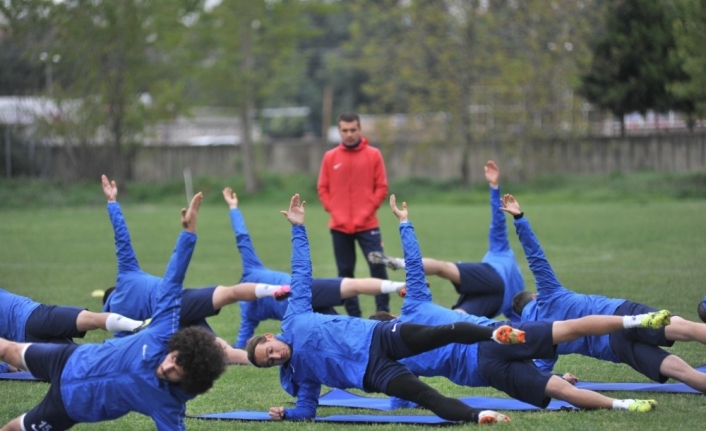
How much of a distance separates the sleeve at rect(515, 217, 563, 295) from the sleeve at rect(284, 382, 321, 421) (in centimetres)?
213

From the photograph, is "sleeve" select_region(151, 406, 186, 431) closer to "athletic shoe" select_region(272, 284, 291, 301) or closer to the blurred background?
"athletic shoe" select_region(272, 284, 291, 301)

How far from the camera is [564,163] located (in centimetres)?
3356

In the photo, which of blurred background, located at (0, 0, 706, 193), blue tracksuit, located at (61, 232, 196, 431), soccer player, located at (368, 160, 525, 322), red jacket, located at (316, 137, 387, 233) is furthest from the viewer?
blurred background, located at (0, 0, 706, 193)

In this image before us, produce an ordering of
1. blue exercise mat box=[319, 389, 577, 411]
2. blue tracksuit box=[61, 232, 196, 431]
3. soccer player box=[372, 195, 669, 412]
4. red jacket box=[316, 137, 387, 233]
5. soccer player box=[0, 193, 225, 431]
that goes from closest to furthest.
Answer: soccer player box=[0, 193, 225, 431] → blue tracksuit box=[61, 232, 196, 431] → soccer player box=[372, 195, 669, 412] → blue exercise mat box=[319, 389, 577, 411] → red jacket box=[316, 137, 387, 233]

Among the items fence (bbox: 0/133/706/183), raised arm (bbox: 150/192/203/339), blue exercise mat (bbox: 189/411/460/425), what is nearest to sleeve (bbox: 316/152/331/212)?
blue exercise mat (bbox: 189/411/460/425)

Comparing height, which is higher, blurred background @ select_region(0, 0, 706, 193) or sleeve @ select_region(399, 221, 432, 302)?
blurred background @ select_region(0, 0, 706, 193)

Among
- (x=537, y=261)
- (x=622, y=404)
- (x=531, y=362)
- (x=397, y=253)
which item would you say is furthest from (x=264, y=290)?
(x=397, y=253)

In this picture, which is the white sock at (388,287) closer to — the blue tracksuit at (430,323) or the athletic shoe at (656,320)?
the blue tracksuit at (430,323)

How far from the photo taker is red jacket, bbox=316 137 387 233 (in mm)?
11805

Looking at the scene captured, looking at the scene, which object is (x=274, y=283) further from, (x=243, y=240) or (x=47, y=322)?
(x=47, y=322)

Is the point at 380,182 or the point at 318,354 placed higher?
the point at 380,182

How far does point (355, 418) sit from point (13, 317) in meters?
3.30

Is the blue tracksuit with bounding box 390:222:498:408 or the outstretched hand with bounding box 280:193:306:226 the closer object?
the blue tracksuit with bounding box 390:222:498:408

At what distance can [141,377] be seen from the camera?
6.30 meters
